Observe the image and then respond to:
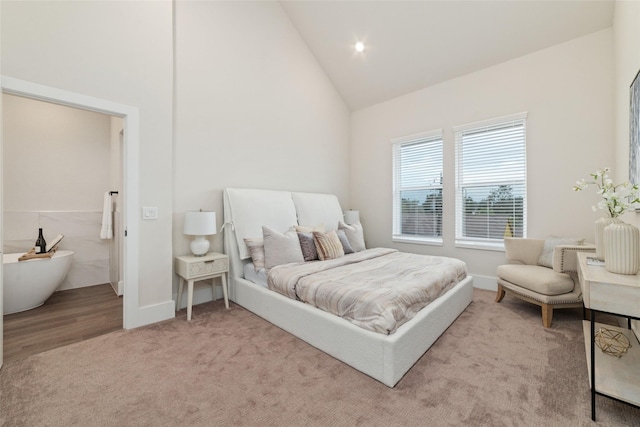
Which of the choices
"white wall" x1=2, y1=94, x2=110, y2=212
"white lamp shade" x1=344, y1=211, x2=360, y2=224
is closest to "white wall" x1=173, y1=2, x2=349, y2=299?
"white lamp shade" x1=344, y1=211, x2=360, y2=224

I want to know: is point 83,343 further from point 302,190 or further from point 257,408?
point 302,190

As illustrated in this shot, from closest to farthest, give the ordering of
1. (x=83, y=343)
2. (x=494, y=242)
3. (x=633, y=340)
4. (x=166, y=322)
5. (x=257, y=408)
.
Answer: (x=257, y=408), (x=633, y=340), (x=83, y=343), (x=166, y=322), (x=494, y=242)

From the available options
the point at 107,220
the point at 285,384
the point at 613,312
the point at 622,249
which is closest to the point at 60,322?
the point at 107,220

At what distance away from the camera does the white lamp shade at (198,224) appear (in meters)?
2.92

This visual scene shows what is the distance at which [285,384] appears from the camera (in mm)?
1755

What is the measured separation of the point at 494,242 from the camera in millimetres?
3797

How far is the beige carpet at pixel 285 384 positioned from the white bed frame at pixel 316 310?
0.09m

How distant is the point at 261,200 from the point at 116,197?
2.24m

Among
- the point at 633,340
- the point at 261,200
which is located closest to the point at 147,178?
the point at 261,200

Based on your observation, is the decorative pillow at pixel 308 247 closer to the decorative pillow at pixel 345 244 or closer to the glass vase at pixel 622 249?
the decorative pillow at pixel 345 244

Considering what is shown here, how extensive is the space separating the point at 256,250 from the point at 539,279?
2951 millimetres

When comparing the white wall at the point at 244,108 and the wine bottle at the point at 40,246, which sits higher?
the white wall at the point at 244,108

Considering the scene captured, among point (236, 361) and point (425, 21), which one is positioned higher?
point (425, 21)

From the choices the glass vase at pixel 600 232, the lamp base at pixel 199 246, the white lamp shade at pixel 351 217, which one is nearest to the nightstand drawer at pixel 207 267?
the lamp base at pixel 199 246
